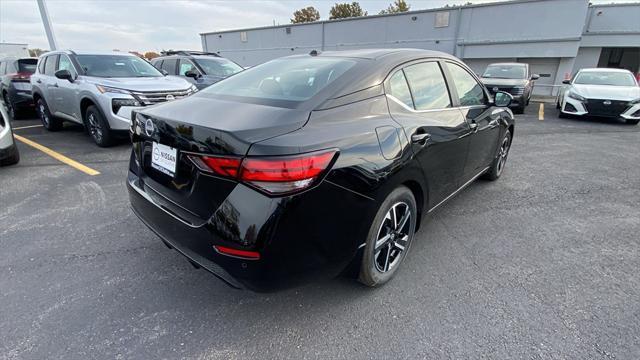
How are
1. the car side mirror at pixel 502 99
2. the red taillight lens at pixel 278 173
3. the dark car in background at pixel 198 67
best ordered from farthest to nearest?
the dark car in background at pixel 198 67, the car side mirror at pixel 502 99, the red taillight lens at pixel 278 173

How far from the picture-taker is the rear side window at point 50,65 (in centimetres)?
685

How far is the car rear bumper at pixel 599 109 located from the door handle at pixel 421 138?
9359 millimetres

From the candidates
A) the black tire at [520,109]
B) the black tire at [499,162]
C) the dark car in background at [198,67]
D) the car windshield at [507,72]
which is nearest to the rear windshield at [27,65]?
the dark car in background at [198,67]

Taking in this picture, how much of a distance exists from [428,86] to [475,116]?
0.79m

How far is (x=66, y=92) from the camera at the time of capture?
6.32 metres

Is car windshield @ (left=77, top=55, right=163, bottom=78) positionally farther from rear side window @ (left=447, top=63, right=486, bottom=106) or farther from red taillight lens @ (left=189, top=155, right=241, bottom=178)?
rear side window @ (left=447, top=63, right=486, bottom=106)

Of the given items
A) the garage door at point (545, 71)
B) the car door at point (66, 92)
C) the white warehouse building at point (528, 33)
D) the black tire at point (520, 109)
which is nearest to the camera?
the car door at point (66, 92)

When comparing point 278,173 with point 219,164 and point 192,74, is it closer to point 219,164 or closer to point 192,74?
point 219,164

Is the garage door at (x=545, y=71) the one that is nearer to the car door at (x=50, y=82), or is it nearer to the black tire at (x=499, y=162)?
the black tire at (x=499, y=162)

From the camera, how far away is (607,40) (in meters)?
18.3

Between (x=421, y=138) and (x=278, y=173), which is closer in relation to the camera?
(x=278, y=173)

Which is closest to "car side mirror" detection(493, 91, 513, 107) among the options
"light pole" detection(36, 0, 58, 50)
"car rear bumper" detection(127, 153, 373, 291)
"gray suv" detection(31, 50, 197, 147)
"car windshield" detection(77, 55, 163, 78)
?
"car rear bumper" detection(127, 153, 373, 291)

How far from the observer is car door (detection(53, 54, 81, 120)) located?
6.16 m

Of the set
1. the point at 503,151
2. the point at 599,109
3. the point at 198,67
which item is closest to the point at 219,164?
the point at 503,151
